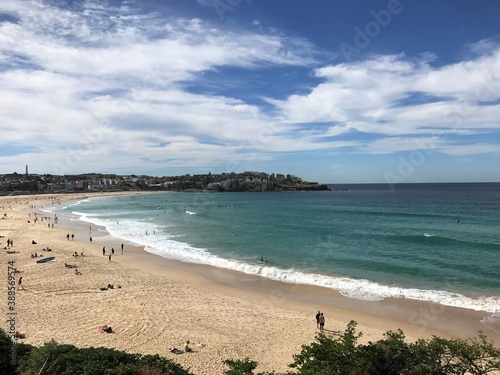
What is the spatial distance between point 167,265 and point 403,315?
59.4 feet

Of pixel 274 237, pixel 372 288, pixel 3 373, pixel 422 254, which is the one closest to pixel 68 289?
pixel 3 373

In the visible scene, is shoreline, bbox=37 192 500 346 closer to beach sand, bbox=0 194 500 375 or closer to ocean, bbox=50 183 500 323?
beach sand, bbox=0 194 500 375

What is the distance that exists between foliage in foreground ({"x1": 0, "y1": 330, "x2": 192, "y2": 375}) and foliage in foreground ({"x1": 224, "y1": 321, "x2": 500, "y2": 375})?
6.29ft

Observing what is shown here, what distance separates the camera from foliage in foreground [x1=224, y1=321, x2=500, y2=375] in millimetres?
7840

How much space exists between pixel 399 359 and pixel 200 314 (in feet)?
39.3

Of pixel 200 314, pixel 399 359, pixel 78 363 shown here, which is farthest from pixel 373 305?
pixel 78 363

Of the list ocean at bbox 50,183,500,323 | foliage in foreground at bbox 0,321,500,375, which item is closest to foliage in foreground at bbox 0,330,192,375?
foliage in foreground at bbox 0,321,500,375

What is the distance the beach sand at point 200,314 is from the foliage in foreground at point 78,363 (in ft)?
13.8

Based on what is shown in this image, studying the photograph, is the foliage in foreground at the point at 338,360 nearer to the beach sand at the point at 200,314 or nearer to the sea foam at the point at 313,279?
the beach sand at the point at 200,314

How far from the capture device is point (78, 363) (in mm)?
8469

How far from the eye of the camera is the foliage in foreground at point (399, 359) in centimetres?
784

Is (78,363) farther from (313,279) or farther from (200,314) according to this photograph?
(313,279)

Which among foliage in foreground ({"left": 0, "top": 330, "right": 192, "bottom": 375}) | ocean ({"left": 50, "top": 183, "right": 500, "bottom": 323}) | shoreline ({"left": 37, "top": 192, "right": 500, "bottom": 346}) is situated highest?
foliage in foreground ({"left": 0, "top": 330, "right": 192, "bottom": 375})

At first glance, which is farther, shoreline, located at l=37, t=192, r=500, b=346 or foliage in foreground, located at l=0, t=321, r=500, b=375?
shoreline, located at l=37, t=192, r=500, b=346
